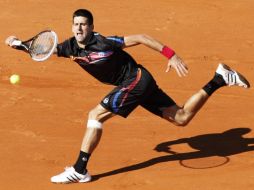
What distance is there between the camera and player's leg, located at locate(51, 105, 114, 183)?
864cm

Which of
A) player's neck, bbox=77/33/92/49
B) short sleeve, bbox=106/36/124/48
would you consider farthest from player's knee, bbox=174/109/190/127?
player's neck, bbox=77/33/92/49

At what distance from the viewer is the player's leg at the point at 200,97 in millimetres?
9211

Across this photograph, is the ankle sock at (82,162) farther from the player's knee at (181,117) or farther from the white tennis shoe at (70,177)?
the player's knee at (181,117)

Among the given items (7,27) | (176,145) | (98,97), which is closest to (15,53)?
(7,27)

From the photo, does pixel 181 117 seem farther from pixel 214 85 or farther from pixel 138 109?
pixel 138 109

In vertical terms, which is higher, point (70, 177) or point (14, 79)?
point (14, 79)

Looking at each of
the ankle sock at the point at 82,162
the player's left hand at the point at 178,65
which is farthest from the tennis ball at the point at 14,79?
the player's left hand at the point at 178,65

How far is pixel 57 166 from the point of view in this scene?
30.1 ft

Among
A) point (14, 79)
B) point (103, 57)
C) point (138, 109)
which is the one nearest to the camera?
point (103, 57)

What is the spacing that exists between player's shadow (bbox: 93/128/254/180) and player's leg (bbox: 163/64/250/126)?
0.51 meters

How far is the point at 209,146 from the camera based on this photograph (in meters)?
9.77

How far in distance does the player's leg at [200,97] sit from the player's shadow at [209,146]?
0.51 meters

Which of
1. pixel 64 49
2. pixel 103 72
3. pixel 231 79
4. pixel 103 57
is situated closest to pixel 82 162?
pixel 103 72

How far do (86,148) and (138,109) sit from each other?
8.65 feet
